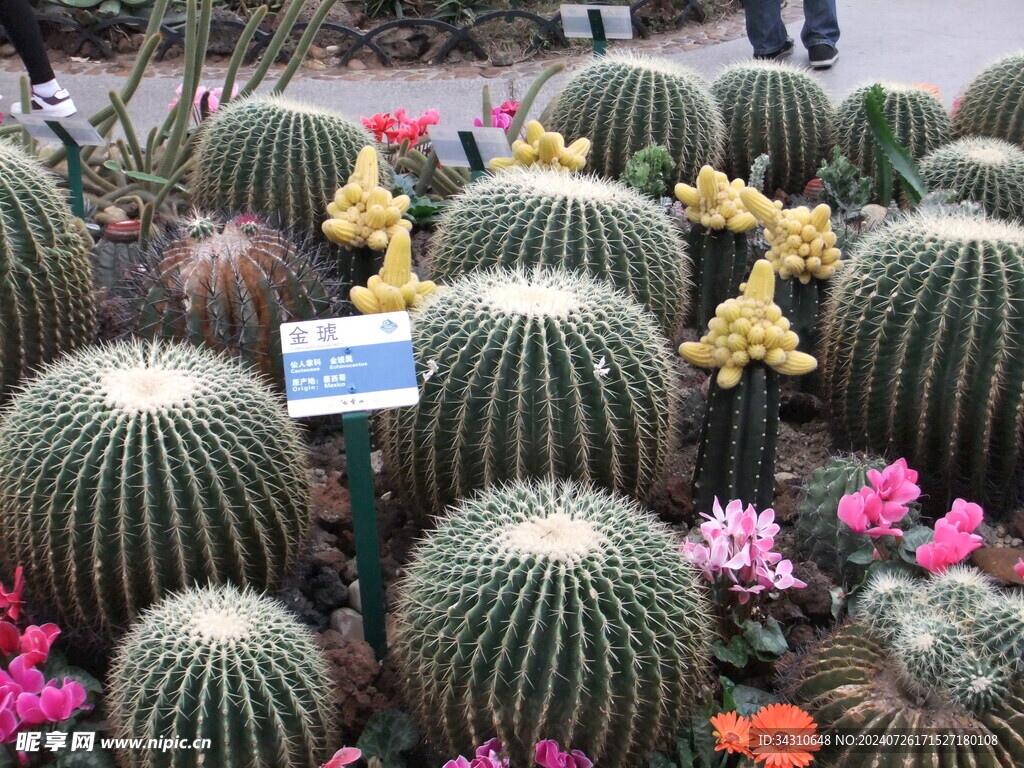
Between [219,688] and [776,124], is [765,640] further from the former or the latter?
[776,124]

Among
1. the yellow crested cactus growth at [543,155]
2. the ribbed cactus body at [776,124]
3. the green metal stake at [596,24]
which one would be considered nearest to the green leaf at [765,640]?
the yellow crested cactus growth at [543,155]

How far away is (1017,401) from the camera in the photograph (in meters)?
2.86

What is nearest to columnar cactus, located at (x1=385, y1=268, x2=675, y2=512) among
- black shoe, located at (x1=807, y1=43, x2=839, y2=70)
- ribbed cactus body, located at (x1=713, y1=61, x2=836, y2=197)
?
ribbed cactus body, located at (x1=713, y1=61, x2=836, y2=197)

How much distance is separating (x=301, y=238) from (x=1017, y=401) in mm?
2380

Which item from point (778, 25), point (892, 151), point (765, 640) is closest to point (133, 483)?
point (765, 640)

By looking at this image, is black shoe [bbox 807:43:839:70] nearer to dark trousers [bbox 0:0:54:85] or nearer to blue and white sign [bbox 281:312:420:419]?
dark trousers [bbox 0:0:54:85]

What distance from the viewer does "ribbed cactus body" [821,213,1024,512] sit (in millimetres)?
2844

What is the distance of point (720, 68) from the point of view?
7.88 meters

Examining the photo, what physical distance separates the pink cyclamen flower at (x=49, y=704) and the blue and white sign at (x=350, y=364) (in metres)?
0.69

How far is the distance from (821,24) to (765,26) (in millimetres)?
495

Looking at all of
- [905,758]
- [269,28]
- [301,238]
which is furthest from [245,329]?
[269,28]

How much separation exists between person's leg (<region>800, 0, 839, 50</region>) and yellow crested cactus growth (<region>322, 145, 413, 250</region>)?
5.32 meters

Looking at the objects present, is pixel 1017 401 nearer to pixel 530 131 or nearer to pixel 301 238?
pixel 530 131

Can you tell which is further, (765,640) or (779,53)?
(779,53)
